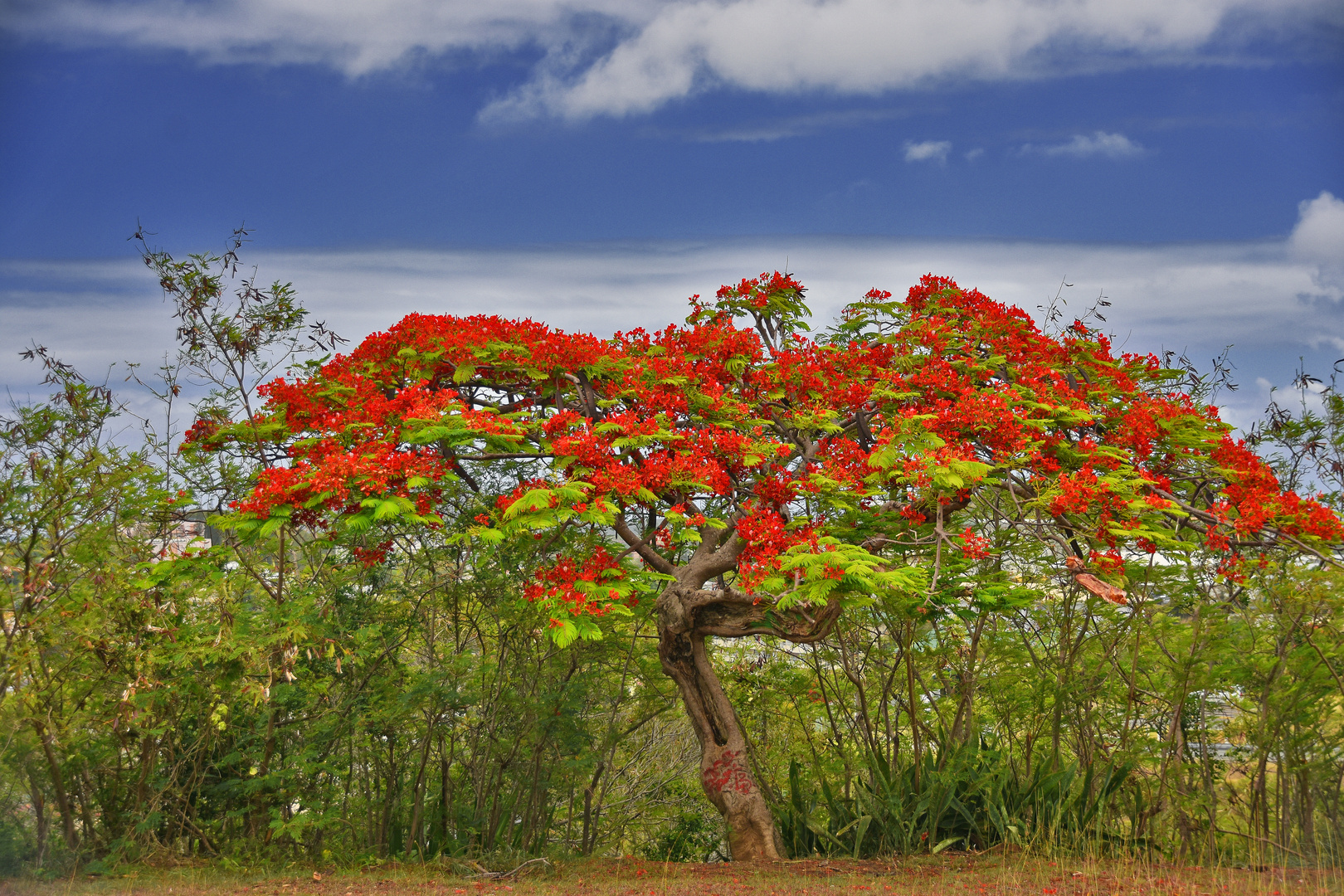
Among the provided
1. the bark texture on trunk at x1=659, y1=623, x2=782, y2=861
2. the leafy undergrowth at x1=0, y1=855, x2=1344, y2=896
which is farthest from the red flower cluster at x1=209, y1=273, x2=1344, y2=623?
the leafy undergrowth at x1=0, y1=855, x2=1344, y2=896

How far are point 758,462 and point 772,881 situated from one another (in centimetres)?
301

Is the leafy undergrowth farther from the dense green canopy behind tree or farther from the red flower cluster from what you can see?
the red flower cluster

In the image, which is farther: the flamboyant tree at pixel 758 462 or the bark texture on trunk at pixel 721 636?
the bark texture on trunk at pixel 721 636

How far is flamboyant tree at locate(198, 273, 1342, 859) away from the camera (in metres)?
6.23

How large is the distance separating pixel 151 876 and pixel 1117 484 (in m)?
7.26

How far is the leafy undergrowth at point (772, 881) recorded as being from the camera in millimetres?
5906

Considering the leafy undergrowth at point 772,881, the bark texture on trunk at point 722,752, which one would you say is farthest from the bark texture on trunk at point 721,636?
the leafy undergrowth at point 772,881

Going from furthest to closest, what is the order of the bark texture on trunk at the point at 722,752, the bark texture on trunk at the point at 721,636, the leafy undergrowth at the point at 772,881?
the bark texture on trunk at the point at 722,752, the bark texture on trunk at the point at 721,636, the leafy undergrowth at the point at 772,881

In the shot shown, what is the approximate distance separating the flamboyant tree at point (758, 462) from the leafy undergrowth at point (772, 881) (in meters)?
1.27

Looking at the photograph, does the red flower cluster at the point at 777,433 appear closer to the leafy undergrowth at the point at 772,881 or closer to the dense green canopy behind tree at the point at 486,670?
Result: the dense green canopy behind tree at the point at 486,670

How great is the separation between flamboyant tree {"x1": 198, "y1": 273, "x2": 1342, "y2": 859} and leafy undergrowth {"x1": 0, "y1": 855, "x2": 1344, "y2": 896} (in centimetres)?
127

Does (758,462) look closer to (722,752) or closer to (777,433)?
(777,433)

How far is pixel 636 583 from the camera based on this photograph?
6.64m

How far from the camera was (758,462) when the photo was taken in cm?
690
